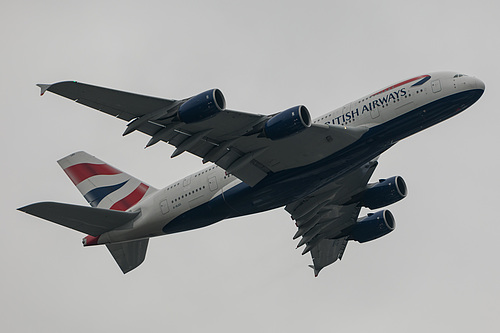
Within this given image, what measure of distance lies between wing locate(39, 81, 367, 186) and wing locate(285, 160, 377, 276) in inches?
207

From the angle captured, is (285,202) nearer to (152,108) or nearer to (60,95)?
(152,108)

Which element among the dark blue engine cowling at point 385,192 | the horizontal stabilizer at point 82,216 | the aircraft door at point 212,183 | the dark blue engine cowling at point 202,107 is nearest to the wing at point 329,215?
the dark blue engine cowling at point 385,192

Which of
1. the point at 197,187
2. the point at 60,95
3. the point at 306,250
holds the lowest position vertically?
the point at 306,250

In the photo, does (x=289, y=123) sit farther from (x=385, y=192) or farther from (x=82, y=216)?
(x=82, y=216)

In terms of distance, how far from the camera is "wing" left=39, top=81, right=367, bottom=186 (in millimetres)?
35500

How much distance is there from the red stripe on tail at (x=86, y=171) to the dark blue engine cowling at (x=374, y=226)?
15.2 meters

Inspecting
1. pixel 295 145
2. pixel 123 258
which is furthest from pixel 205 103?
pixel 123 258

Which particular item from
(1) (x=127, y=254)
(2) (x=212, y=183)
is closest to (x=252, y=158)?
(2) (x=212, y=183)

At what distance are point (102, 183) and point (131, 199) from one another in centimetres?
286

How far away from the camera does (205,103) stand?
116 ft

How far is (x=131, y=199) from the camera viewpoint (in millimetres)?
46938

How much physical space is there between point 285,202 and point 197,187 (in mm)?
4758

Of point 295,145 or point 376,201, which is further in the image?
point 376,201

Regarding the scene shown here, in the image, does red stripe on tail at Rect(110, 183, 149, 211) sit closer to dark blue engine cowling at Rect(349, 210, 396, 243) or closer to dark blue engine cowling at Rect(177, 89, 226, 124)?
dark blue engine cowling at Rect(177, 89, 226, 124)
